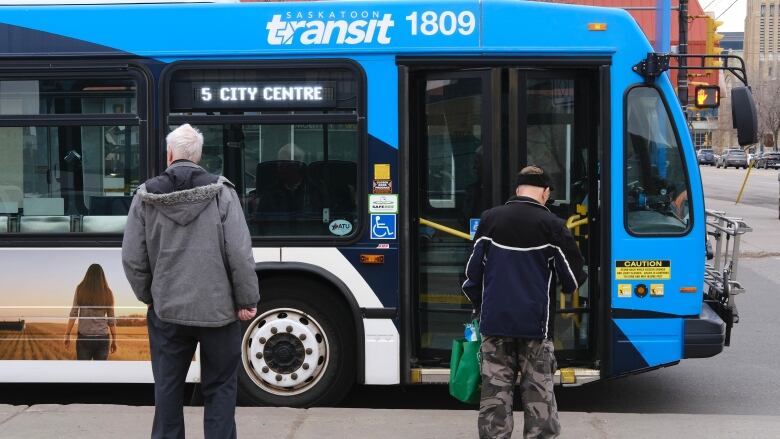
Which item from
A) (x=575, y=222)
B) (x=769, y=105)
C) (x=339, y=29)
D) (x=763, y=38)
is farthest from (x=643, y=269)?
(x=763, y=38)

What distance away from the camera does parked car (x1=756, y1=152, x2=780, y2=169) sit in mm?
75062

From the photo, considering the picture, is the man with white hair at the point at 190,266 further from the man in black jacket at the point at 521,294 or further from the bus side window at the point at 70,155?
the bus side window at the point at 70,155

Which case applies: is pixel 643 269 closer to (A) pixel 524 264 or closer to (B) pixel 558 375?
(B) pixel 558 375

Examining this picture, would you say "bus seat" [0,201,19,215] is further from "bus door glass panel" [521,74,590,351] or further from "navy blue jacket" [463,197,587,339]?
"bus door glass panel" [521,74,590,351]

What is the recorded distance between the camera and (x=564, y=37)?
20.6 feet

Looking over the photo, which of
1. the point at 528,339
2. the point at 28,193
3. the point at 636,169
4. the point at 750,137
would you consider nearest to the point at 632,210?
the point at 636,169

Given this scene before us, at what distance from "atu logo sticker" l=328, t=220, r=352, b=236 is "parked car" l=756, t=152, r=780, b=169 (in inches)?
2905

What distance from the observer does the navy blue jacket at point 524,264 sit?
194 inches

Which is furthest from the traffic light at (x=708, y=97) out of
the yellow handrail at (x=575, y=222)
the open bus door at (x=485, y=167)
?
the yellow handrail at (x=575, y=222)

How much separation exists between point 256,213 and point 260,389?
1197mm

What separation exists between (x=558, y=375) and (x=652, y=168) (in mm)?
1539

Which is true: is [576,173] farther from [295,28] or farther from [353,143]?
[295,28]

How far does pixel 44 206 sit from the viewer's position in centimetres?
646

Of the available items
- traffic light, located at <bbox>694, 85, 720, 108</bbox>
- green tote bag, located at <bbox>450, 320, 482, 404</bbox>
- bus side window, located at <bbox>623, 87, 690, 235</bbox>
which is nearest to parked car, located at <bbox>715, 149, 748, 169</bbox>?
traffic light, located at <bbox>694, 85, 720, 108</bbox>
